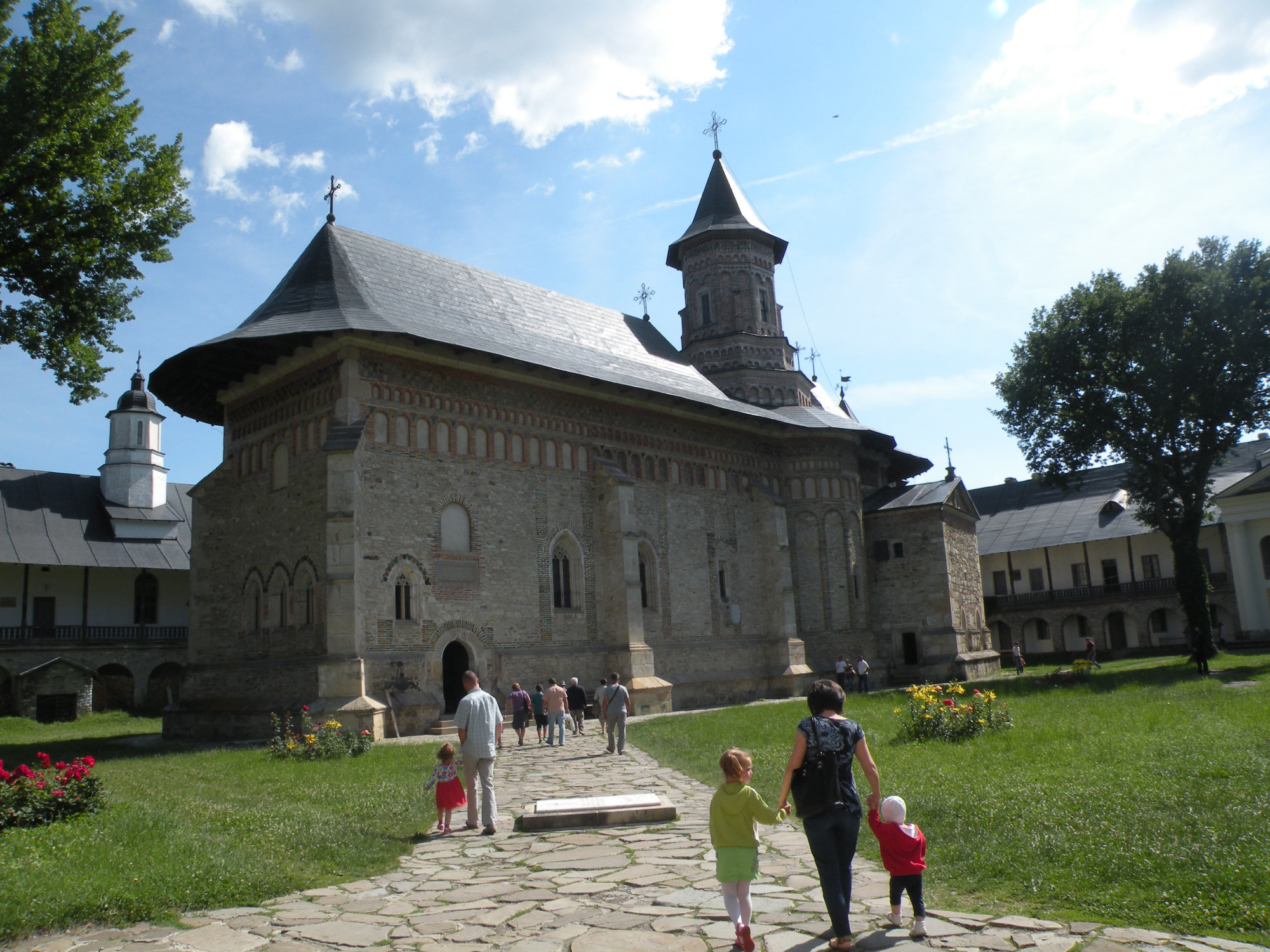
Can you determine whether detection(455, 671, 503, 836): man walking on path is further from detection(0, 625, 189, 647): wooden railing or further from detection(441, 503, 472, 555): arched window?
detection(0, 625, 189, 647): wooden railing

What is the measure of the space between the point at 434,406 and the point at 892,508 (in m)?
15.9

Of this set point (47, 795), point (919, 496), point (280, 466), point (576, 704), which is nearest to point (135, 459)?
point (280, 466)

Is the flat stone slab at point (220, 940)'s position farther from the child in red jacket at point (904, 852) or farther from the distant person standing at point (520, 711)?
the distant person standing at point (520, 711)

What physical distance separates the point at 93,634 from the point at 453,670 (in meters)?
18.6

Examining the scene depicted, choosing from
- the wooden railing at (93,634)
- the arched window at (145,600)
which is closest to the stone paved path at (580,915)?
the wooden railing at (93,634)

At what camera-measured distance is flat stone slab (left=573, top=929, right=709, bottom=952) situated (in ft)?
16.2

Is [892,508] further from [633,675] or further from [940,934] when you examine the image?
[940,934]

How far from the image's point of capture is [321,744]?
13.9 meters

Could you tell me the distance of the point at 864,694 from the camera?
2278 cm

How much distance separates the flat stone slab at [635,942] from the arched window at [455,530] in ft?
46.9

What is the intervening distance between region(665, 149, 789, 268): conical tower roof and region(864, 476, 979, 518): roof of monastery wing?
31.7ft

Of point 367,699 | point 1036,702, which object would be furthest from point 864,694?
point 367,699

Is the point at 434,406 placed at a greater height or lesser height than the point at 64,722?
greater

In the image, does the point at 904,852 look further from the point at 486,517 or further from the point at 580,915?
the point at 486,517
